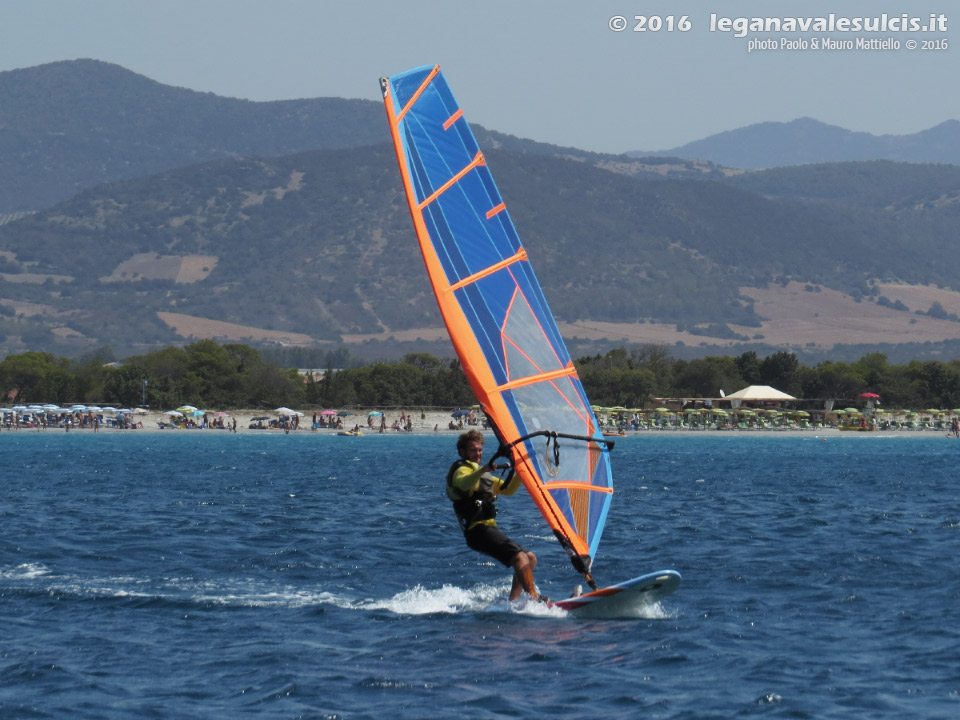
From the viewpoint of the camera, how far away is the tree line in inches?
5341

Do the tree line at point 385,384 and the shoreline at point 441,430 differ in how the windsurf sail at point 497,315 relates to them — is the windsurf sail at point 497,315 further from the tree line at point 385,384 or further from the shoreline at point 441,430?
the tree line at point 385,384

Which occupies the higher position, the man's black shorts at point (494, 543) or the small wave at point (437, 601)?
the man's black shorts at point (494, 543)

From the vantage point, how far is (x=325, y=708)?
10.5m

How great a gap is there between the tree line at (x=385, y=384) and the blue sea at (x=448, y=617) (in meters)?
107

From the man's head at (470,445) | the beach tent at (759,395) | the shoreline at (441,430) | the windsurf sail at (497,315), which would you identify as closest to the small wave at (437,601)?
the windsurf sail at (497,315)

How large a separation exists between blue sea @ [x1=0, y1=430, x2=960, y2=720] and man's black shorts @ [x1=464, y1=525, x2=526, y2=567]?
753mm

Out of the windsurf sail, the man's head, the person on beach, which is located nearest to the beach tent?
the windsurf sail

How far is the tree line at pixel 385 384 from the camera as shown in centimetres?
13566

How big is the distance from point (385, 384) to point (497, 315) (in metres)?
124

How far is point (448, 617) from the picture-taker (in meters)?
14.1

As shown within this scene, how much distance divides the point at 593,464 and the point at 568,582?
125 inches

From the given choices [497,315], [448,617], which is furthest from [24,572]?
[497,315]

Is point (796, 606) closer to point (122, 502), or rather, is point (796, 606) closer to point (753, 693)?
point (753, 693)

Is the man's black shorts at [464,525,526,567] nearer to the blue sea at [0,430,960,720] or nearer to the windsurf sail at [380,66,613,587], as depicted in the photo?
the windsurf sail at [380,66,613,587]
